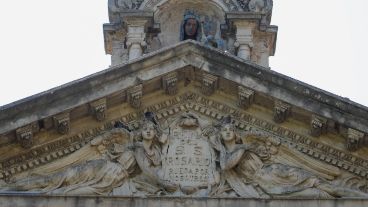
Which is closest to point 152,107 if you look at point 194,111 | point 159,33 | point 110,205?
point 194,111

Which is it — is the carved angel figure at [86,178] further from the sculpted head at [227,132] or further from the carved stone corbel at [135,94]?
the sculpted head at [227,132]

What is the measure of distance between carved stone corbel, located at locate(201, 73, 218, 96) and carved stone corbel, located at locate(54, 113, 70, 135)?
2.47m

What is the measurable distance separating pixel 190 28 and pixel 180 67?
178 inches

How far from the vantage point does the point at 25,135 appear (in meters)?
26.6

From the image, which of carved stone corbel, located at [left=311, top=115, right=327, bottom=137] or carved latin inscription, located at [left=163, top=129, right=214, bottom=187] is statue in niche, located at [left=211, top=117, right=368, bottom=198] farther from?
carved stone corbel, located at [left=311, top=115, right=327, bottom=137]

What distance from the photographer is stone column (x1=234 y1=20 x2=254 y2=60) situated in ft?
107

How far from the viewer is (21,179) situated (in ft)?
87.1

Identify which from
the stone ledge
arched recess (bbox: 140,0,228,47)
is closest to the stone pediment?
the stone ledge

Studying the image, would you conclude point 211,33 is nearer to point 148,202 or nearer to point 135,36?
point 135,36

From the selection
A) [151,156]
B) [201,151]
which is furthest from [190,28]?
[151,156]

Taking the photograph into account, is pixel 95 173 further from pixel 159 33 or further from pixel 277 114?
pixel 159 33

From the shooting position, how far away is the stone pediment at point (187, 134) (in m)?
26.5

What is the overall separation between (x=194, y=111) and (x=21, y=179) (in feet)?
10.8

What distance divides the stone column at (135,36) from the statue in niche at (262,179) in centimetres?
615
